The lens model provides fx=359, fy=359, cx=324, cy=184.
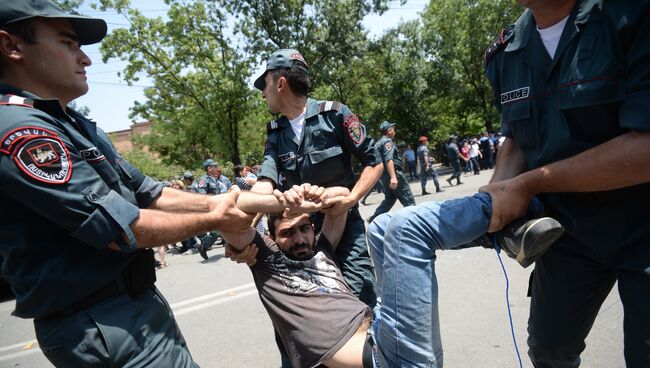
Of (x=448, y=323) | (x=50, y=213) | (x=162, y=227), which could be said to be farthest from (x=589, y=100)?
(x=448, y=323)

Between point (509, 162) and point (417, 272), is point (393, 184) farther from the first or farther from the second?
point (417, 272)

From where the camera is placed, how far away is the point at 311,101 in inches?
104

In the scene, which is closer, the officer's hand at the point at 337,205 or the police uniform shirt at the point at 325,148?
the officer's hand at the point at 337,205

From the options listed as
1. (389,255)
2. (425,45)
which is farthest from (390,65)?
(389,255)

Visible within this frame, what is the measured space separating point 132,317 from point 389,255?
3.48 feet

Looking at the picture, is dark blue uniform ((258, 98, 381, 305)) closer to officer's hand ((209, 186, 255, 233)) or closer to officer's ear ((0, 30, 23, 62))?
officer's hand ((209, 186, 255, 233))

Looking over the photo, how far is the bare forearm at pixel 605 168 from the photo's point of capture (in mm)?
1203

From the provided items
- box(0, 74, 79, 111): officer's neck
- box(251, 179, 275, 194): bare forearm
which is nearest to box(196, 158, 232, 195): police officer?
box(251, 179, 275, 194): bare forearm

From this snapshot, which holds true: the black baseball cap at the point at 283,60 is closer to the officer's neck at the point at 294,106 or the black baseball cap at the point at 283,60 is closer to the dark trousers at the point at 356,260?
the officer's neck at the point at 294,106

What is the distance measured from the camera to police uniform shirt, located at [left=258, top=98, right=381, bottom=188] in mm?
2482

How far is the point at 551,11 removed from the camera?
1.49 metres

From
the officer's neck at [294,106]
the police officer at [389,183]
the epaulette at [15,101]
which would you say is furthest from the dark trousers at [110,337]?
the police officer at [389,183]

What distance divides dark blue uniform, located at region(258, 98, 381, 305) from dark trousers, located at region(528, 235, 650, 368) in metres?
1.05

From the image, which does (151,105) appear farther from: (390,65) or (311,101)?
(311,101)
